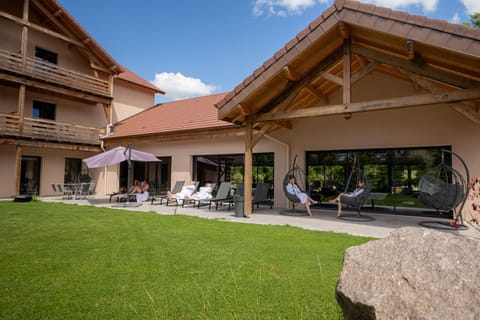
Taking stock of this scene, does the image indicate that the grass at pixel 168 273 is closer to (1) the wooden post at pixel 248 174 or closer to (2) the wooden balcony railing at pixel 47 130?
(1) the wooden post at pixel 248 174

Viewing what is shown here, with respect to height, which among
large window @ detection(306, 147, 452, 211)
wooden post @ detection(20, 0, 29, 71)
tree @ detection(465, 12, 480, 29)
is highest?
tree @ detection(465, 12, 480, 29)

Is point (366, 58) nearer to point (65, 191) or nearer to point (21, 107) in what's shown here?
point (65, 191)

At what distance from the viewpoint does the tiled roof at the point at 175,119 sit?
13359 millimetres

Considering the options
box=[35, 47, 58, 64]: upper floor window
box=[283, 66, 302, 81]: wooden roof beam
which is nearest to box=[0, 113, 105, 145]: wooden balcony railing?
box=[35, 47, 58, 64]: upper floor window

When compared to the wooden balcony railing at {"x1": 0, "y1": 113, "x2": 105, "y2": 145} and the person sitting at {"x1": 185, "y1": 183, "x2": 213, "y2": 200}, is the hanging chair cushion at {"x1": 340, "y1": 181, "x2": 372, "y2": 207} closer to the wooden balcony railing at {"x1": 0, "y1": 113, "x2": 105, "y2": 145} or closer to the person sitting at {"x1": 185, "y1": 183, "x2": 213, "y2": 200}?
the person sitting at {"x1": 185, "y1": 183, "x2": 213, "y2": 200}

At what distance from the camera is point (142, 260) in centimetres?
408

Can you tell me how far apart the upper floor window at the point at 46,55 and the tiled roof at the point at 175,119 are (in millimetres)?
4925

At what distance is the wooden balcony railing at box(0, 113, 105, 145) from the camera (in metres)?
13.4

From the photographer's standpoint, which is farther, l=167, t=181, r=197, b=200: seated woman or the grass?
l=167, t=181, r=197, b=200: seated woman

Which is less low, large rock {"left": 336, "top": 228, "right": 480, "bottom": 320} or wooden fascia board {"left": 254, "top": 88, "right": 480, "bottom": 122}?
wooden fascia board {"left": 254, "top": 88, "right": 480, "bottom": 122}

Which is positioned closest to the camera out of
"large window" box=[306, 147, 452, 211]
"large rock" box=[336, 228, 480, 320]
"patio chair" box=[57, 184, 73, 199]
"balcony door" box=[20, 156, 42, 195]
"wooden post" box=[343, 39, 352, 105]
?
"large rock" box=[336, 228, 480, 320]

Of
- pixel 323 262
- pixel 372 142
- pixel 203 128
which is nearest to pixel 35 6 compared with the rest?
pixel 203 128

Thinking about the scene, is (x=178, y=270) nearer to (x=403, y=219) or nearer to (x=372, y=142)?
(x=403, y=219)

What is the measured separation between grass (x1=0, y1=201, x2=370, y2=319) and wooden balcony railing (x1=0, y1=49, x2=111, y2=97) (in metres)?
10.9
